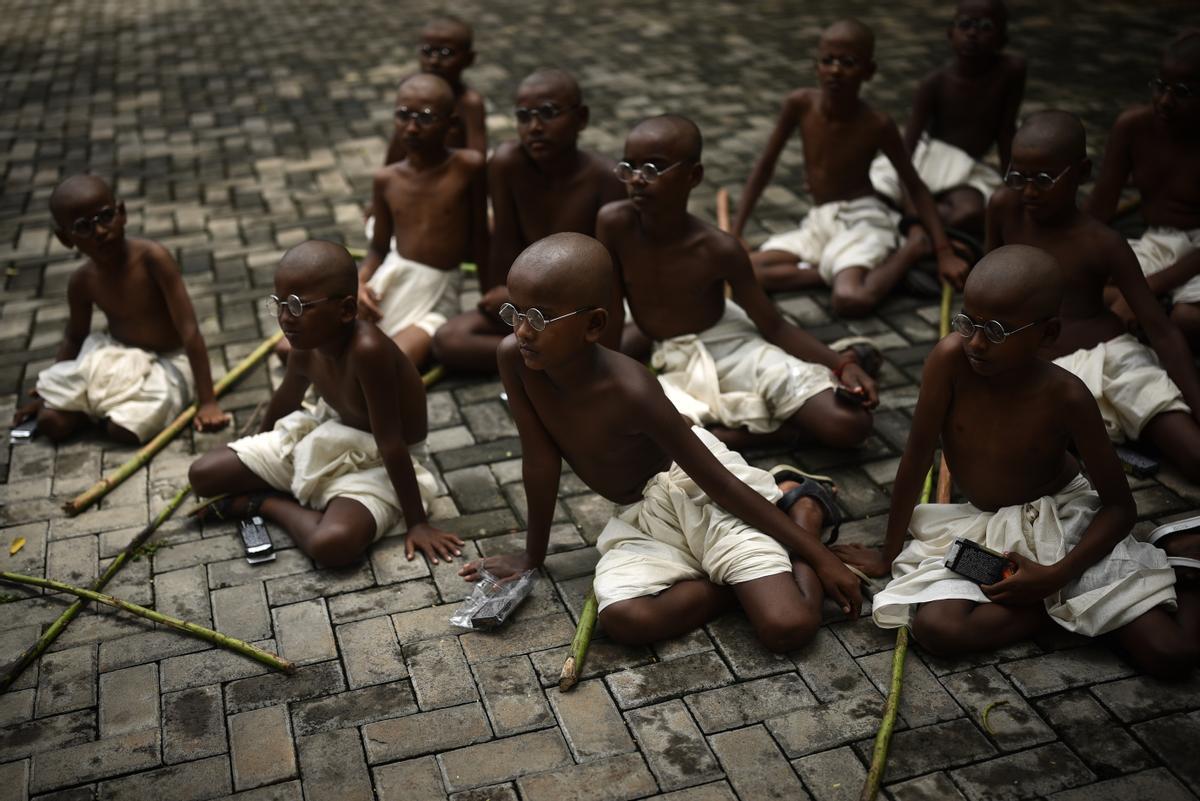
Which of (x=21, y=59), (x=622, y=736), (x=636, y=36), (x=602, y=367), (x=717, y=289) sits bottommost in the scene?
(x=21, y=59)

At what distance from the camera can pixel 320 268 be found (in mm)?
3676

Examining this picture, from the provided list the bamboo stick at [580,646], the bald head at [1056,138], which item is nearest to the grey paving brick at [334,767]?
the bamboo stick at [580,646]

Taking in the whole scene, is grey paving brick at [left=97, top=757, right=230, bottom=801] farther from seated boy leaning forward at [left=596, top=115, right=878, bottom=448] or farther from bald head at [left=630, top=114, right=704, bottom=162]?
bald head at [left=630, top=114, right=704, bottom=162]

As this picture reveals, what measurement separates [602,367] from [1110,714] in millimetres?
Answer: 1672

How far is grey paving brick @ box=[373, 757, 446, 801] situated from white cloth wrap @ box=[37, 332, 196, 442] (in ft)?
7.19

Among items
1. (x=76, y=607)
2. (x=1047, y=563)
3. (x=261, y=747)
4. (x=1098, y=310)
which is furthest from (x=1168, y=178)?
→ (x=76, y=607)

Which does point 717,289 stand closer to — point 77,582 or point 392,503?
point 392,503

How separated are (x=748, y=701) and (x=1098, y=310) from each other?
2.21 m

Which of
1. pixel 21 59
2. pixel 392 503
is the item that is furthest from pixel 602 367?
pixel 21 59

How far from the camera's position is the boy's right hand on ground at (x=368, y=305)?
4.95 meters

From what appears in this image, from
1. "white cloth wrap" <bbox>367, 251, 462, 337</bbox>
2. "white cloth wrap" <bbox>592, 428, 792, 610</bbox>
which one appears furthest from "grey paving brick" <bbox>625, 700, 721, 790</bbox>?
"white cloth wrap" <bbox>367, 251, 462, 337</bbox>

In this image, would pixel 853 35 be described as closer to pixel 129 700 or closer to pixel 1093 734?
pixel 1093 734

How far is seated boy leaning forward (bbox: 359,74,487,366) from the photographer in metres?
5.05

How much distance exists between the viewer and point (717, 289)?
4465 millimetres
